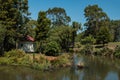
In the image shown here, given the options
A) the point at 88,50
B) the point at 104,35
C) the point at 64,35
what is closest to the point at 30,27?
the point at 64,35

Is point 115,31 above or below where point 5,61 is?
above

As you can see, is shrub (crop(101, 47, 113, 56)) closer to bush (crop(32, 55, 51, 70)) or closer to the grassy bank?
the grassy bank

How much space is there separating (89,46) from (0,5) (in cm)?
3284

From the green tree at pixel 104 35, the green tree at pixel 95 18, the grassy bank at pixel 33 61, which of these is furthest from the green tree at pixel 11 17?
the green tree at pixel 95 18

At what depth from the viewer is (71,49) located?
7156 centimetres

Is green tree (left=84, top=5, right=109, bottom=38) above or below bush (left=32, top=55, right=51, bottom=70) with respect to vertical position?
above

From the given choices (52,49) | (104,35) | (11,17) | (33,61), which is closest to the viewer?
(33,61)

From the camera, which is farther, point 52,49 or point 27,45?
point 27,45

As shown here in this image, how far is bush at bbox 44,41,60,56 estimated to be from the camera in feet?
141

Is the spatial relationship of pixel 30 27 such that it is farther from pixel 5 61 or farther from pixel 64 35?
pixel 64 35

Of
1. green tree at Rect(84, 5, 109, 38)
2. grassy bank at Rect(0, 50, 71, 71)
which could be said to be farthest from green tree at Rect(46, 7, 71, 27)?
grassy bank at Rect(0, 50, 71, 71)

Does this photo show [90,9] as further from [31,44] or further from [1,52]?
[1,52]

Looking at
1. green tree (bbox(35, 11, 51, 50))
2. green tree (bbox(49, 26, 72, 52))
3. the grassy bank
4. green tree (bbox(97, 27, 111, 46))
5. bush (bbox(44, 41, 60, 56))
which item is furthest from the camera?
green tree (bbox(97, 27, 111, 46))

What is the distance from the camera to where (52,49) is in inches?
1705
